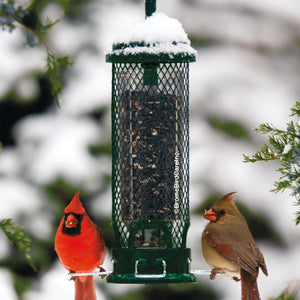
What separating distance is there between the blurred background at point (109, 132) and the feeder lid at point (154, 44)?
2.26 meters

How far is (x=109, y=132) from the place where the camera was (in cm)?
674

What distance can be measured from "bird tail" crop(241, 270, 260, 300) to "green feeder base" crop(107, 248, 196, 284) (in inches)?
10.6

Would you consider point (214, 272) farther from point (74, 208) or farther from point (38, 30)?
point (38, 30)

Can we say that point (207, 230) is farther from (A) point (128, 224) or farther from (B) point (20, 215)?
(B) point (20, 215)

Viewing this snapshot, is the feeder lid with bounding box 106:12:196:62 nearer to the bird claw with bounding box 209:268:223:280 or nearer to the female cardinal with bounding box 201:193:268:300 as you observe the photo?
the female cardinal with bounding box 201:193:268:300

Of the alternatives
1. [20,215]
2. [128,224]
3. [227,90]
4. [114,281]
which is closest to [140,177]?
[128,224]

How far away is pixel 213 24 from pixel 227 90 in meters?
0.58

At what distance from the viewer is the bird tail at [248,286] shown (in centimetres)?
431

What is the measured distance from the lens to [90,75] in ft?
23.1

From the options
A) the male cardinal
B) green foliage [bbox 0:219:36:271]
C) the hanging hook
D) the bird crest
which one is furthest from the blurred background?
green foliage [bbox 0:219:36:271]

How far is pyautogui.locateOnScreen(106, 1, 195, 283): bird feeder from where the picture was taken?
13.6 feet

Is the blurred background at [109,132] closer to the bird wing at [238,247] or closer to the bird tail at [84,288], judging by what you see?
the bird tail at [84,288]

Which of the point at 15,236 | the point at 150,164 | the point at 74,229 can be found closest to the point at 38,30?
the point at 15,236

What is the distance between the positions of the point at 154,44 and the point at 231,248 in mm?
1008
